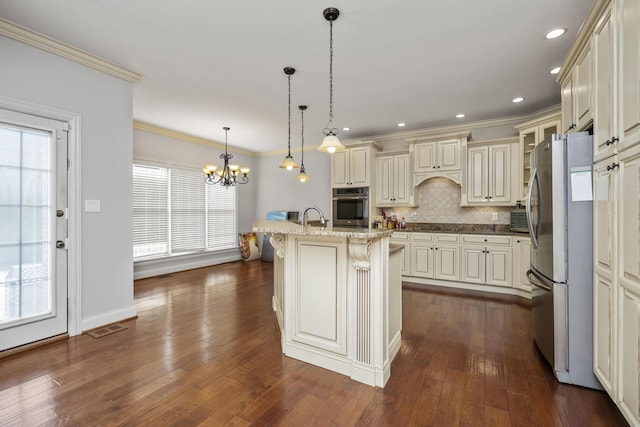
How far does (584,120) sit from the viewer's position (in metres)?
2.15

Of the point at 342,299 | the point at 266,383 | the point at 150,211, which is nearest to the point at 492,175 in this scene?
the point at 342,299

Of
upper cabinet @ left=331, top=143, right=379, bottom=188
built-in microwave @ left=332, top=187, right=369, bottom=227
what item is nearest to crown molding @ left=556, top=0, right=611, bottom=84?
upper cabinet @ left=331, top=143, right=379, bottom=188

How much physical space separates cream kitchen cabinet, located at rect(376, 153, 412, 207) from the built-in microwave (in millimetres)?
307

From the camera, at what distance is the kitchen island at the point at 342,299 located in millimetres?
2072

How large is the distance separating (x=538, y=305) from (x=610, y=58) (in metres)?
1.88

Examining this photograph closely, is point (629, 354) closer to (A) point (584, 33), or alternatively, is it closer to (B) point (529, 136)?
(A) point (584, 33)

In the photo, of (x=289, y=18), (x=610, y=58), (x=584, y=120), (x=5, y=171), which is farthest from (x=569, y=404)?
(x=5, y=171)

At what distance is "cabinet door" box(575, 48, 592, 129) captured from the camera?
6.80 ft

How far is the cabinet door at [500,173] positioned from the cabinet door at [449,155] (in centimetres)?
48

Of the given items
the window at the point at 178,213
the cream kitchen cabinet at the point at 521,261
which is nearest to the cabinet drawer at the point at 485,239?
the cream kitchen cabinet at the point at 521,261

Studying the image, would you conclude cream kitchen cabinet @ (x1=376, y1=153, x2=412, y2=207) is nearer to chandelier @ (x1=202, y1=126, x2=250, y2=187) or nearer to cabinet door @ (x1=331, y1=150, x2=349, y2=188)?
cabinet door @ (x1=331, y1=150, x2=349, y2=188)

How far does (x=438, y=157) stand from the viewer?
500 centimetres

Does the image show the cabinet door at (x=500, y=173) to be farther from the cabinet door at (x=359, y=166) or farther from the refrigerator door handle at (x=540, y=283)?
the refrigerator door handle at (x=540, y=283)

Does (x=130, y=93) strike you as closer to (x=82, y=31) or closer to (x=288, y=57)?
(x=82, y=31)
